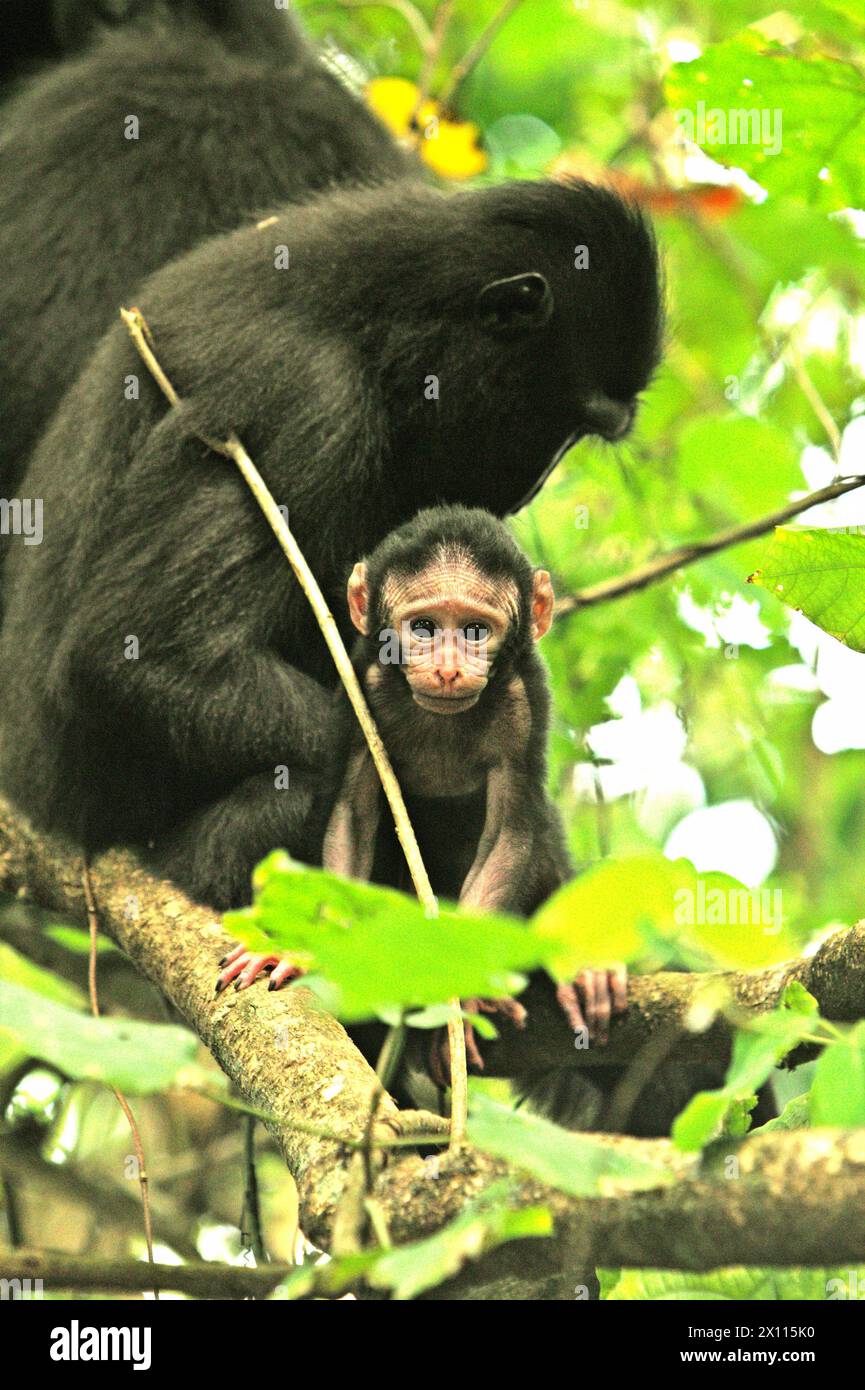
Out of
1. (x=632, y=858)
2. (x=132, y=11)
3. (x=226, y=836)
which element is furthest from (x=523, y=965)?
(x=132, y=11)

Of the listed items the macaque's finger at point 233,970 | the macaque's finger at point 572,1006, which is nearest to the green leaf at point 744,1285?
the macaque's finger at point 572,1006

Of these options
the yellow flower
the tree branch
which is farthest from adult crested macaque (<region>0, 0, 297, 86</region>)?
the tree branch

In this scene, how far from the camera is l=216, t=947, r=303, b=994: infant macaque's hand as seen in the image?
3.33 meters

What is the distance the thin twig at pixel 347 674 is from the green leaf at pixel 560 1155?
0.48ft

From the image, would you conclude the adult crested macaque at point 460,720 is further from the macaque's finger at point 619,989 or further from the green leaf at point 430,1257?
the green leaf at point 430,1257

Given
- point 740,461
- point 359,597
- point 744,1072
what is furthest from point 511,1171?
point 740,461

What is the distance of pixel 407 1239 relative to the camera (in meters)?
2.30

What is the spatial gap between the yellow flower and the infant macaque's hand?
170 inches

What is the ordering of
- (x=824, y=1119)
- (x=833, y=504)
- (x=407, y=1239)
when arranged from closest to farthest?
(x=824, y=1119) < (x=407, y=1239) < (x=833, y=504)

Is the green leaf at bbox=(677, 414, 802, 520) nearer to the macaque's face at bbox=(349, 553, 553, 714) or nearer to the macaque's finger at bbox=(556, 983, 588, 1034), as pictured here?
the macaque's face at bbox=(349, 553, 553, 714)

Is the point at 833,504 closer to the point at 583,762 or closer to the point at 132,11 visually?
the point at 583,762

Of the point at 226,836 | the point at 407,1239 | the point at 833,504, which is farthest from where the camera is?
the point at 833,504

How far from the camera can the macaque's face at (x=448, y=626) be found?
3656mm
